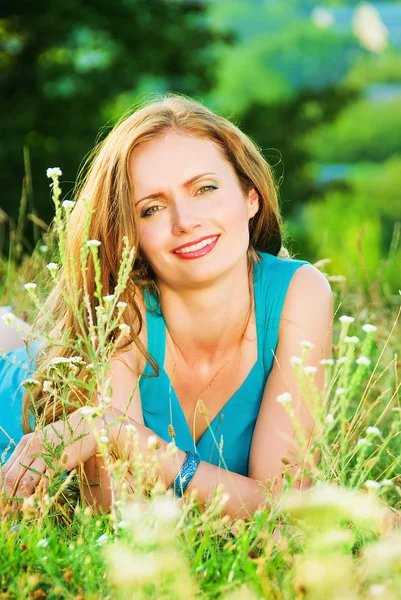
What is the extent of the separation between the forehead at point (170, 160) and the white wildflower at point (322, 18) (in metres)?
23.9

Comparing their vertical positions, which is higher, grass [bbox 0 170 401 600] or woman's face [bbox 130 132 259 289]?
woman's face [bbox 130 132 259 289]

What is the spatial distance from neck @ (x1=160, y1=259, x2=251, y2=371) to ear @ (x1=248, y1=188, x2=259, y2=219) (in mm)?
185

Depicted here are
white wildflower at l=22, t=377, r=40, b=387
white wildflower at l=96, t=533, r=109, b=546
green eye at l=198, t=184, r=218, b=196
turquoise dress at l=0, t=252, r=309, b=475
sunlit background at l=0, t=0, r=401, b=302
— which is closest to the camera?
white wildflower at l=96, t=533, r=109, b=546

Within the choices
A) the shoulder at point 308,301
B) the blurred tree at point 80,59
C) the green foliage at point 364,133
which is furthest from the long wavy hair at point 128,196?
the green foliage at point 364,133

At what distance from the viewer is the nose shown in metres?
2.60

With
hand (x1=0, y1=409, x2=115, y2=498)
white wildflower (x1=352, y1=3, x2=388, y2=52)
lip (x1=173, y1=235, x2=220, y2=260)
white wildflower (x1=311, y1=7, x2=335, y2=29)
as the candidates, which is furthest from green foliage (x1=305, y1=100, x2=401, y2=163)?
hand (x1=0, y1=409, x2=115, y2=498)

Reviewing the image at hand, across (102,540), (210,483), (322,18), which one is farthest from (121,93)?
(322,18)

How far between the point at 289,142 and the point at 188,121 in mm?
11681

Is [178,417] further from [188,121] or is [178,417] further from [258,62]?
[258,62]

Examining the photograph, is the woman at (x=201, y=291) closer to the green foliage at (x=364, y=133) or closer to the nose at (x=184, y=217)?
the nose at (x=184, y=217)

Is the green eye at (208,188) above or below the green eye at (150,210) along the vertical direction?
above

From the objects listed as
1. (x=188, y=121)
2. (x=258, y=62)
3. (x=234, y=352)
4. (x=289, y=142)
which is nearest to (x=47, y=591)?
(x=234, y=352)

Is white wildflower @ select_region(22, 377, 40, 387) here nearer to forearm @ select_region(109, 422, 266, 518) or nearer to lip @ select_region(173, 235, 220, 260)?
forearm @ select_region(109, 422, 266, 518)

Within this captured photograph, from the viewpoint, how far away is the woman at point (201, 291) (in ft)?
8.73
